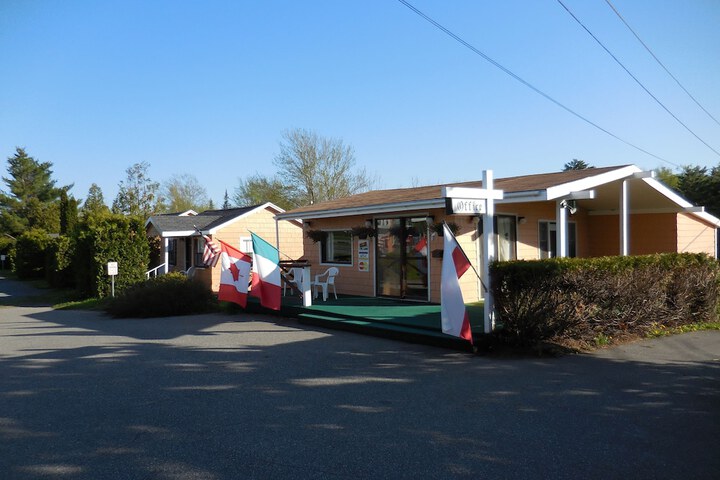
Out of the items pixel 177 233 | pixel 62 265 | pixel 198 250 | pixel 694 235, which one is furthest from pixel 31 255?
pixel 694 235

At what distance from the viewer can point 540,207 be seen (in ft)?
47.2

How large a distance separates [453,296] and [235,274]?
7140mm

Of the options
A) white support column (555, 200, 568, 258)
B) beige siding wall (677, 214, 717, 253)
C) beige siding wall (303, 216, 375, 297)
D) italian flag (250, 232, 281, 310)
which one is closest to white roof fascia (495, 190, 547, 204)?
white support column (555, 200, 568, 258)

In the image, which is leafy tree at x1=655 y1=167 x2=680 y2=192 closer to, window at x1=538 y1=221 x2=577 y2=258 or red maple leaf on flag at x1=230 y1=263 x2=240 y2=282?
window at x1=538 y1=221 x2=577 y2=258

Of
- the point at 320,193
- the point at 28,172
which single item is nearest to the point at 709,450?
the point at 320,193

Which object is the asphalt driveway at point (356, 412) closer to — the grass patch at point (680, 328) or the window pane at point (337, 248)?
the grass patch at point (680, 328)

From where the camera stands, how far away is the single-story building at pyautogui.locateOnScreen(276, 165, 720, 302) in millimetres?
11789

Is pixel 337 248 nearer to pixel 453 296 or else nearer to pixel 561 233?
pixel 561 233

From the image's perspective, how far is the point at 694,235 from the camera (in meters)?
15.1

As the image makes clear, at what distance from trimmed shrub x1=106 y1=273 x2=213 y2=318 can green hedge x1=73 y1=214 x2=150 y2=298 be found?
142 inches

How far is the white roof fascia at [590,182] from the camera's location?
10195 millimetres

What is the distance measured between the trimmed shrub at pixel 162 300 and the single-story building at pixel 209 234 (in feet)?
20.0

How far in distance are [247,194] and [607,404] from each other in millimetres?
41729

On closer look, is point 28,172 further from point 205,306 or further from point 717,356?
point 717,356
